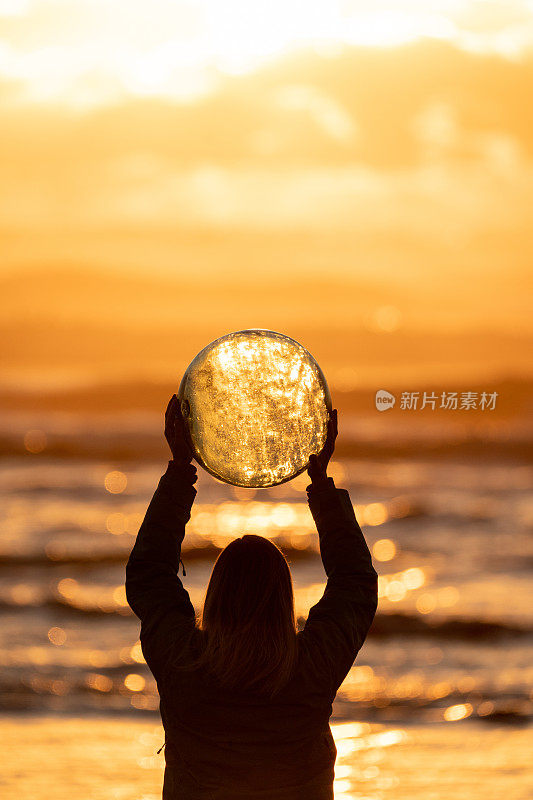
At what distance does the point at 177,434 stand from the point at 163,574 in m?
0.43

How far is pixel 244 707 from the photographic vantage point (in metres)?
2.37

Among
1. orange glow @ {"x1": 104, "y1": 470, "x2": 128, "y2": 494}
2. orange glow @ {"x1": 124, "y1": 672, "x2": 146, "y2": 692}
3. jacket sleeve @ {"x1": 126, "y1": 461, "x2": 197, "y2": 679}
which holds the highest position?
orange glow @ {"x1": 104, "y1": 470, "x2": 128, "y2": 494}

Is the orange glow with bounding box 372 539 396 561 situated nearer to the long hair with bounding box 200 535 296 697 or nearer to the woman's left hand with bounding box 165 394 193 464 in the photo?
the woman's left hand with bounding box 165 394 193 464

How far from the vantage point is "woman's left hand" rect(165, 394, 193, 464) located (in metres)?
2.77

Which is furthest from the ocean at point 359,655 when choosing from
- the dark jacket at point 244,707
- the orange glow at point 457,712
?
the dark jacket at point 244,707

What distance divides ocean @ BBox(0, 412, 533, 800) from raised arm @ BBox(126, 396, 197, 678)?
4462 mm

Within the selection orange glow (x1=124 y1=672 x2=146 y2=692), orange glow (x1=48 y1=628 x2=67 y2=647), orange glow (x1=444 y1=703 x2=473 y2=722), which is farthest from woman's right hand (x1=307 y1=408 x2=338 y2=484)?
orange glow (x1=48 y1=628 x2=67 y2=647)

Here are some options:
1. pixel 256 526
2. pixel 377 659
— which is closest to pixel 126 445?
pixel 256 526

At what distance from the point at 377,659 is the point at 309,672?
9231 millimetres

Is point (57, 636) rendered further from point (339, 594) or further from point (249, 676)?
point (249, 676)

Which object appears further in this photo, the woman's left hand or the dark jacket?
the woman's left hand

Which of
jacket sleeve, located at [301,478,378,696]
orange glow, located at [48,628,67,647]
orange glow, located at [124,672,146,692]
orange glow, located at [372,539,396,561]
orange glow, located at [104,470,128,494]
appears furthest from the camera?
orange glow, located at [104,470,128,494]

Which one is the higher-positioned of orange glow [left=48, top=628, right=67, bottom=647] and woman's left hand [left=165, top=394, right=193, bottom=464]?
orange glow [left=48, top=628, right=67, bottom=647]

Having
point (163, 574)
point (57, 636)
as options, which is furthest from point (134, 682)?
point (163, 574)
